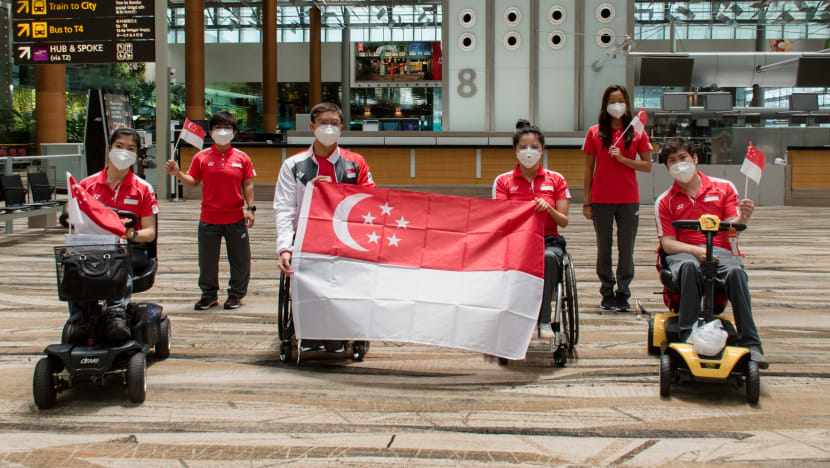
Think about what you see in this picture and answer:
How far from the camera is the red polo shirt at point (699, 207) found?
4133mm

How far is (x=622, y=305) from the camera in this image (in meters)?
5.53

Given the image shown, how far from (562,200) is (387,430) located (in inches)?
72.3

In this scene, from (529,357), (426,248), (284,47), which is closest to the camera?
(426,248)

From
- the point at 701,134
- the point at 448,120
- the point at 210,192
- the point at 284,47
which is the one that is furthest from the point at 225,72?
the point at 210,192

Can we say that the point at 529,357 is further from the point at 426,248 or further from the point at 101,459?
the point at 101,459

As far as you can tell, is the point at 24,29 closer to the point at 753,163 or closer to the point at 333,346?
the point at 333,346

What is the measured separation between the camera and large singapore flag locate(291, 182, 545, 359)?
12.9 feet

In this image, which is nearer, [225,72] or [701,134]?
[701,134]

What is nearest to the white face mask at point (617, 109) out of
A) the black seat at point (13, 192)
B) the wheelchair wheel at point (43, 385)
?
the wheelchair wheel at point (43, 385)

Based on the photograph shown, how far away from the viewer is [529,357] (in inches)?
173

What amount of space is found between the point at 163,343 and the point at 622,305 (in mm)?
3107

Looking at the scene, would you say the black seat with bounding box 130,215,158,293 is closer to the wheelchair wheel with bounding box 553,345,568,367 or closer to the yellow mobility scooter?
the wheelchair wheel with bounding box 553,345,568,367

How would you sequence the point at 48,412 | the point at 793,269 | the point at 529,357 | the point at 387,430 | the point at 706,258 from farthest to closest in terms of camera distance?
the point at 793,269, the point at 529,357, the point at 706,258, the point at 48,412, the point at 387,430

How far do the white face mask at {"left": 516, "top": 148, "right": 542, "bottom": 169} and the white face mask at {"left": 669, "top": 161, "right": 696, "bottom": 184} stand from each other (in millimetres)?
715
